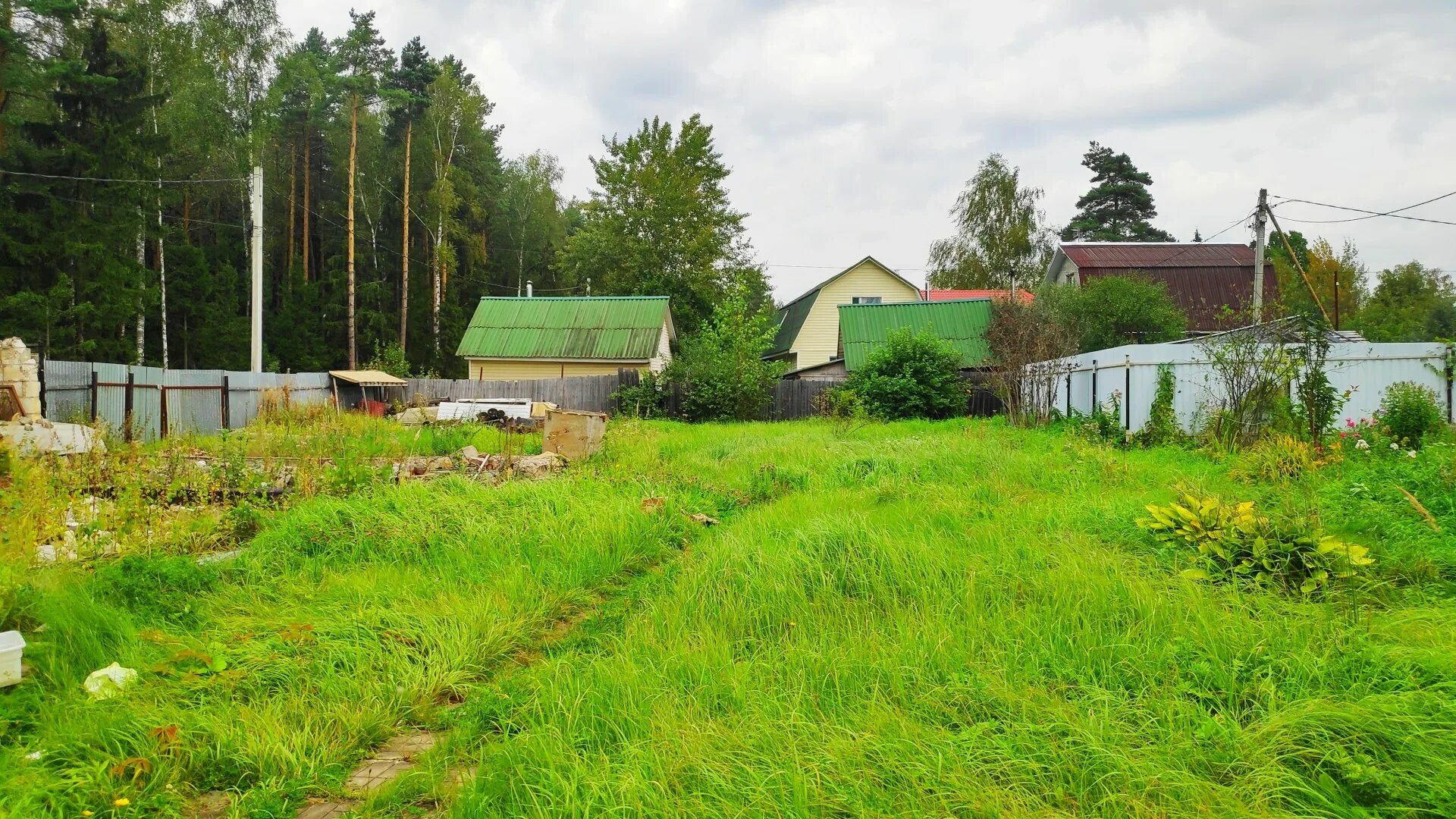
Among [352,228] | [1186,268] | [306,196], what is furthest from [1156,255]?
[306,196]

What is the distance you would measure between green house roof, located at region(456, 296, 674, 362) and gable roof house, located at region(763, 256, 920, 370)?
7.32 metres

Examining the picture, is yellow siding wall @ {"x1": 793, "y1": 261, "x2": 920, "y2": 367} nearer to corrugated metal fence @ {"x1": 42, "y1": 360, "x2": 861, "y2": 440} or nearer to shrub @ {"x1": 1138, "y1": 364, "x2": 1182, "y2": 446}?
corrugated metal fence @ {"x1": 42, "y1": 360, "x2": 861, "y2": 440}

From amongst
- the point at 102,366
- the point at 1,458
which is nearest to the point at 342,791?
the point at 1,458

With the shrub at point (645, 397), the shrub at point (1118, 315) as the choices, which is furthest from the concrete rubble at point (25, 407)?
the shrub at point (1118, 315)

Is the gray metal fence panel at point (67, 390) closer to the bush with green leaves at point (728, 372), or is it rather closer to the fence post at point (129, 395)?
the fence post at point (129, 395)

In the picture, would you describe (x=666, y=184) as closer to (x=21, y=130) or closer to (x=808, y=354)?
(x=808, y=354)

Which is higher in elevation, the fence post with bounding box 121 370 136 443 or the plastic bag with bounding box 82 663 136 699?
the fence post with bounding box 121 370 136 443

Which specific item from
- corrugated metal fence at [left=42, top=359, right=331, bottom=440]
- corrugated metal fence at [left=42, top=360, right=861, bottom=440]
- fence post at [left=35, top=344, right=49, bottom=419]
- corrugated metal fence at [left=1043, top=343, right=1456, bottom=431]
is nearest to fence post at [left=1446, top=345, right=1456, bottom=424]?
corrugated metal fence at [left=1043, top=343, right=1456, bottom=431]

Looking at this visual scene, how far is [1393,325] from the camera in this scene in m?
29.7

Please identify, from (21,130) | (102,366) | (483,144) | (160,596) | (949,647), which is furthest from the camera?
(483,144)

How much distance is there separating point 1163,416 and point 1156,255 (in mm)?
22557

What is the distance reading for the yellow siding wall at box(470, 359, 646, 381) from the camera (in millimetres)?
25875

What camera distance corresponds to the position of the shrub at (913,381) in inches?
763

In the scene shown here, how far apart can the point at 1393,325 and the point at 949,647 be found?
122 feet
